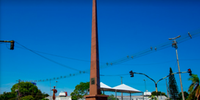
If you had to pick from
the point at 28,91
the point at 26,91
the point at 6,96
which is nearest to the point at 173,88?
the point at 28,91

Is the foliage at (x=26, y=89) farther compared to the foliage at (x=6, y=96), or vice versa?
the foliage at (x=26, y=89)

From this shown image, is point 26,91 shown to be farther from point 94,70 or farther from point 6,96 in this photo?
point 94,70

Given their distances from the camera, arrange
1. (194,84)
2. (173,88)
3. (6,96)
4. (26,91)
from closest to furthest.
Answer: (194,84)
(6,96)
(26,91)
(173,88)

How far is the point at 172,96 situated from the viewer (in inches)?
2501

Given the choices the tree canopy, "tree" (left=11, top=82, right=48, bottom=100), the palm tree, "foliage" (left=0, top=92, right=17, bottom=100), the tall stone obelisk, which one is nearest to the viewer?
the tall stone obelisk

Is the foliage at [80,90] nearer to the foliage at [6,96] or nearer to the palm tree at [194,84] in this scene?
the foliage at [6,96]

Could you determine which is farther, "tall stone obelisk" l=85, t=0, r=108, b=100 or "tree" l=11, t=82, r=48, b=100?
"tree" l=11, t=82, r=48, b=100

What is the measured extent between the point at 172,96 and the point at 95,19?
2294 inches

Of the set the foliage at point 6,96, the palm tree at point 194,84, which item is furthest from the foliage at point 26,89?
the palm tree at point 194,84

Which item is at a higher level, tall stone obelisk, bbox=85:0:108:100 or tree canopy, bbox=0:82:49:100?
tall stone obelisk, bbox=85:0:108:100

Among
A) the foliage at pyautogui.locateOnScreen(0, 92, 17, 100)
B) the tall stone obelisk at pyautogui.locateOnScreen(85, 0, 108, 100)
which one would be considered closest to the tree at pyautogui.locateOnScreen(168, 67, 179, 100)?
the tall stone obelisk at pyautogui.locateOnScreen(85, 0, 108, 100)

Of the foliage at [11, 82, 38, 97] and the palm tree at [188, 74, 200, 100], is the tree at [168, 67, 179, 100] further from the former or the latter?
the foliage at [11, 82, 38, 97]

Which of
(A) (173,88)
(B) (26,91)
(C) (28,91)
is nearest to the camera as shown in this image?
(B) (26,91)

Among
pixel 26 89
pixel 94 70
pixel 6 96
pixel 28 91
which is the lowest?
pixel 6 96
